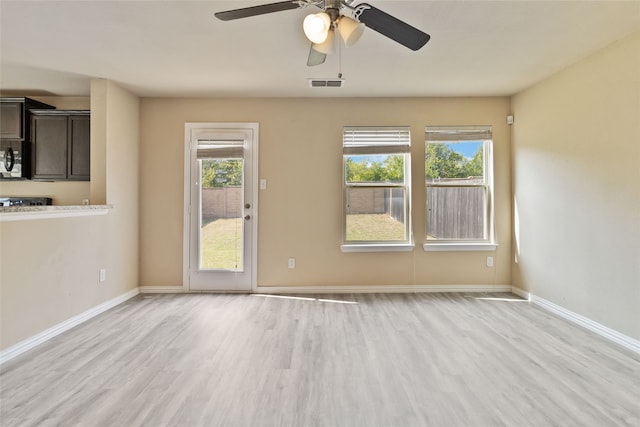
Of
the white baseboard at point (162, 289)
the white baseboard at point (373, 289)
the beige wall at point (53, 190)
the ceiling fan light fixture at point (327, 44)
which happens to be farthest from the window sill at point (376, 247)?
the beige wall at point (53, 190)

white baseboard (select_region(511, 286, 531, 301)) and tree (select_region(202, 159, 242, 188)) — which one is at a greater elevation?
tree (select_region(202, 159, 242, 188))

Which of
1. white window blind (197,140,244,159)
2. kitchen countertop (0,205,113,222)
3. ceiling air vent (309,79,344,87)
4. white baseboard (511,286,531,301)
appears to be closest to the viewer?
kitchen countertop (0,205,113,222)

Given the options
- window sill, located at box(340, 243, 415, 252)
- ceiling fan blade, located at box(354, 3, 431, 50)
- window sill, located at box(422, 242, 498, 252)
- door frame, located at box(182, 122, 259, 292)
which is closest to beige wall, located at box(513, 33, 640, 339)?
window sill, located at box(422, 242, 498, 252)

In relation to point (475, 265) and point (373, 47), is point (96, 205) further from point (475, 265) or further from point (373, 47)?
Result: point (475, 265)

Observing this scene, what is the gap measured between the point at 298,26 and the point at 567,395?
3048mm

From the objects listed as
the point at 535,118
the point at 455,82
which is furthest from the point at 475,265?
the point at 455,82

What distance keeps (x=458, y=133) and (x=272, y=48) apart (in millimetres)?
2628

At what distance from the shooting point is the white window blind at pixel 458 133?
4113 millimetres

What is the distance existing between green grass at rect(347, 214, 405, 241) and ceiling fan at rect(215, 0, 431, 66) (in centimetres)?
251

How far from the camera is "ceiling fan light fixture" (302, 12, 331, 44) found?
1.65 meters

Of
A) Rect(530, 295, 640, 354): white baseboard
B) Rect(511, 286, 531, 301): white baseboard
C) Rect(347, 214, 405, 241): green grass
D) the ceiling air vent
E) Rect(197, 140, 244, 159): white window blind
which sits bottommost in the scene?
Rect(530, 295, 640, 354): white baseboard

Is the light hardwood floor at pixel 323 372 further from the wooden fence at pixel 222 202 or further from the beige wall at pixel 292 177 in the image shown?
the wooden fence at pixel 222 202

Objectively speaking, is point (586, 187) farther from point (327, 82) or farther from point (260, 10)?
point (260, 10)

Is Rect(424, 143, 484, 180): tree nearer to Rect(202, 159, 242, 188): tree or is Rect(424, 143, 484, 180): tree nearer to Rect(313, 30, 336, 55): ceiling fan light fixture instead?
Rect(202, 159, 242, 188): tree
